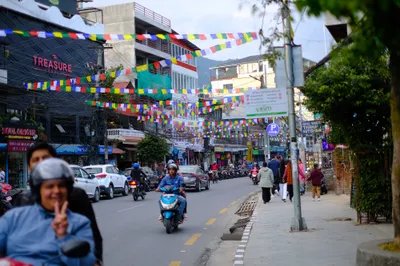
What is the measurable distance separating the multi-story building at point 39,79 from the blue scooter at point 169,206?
51.2ft

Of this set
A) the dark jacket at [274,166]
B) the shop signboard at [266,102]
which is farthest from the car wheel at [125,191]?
the shop signboard at [266,102]

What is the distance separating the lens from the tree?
3981 centimetres

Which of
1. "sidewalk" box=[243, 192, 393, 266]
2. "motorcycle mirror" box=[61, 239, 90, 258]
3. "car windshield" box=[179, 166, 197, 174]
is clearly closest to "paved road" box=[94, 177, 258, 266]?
"sidewalk" box=[243, 192, 393, 266]

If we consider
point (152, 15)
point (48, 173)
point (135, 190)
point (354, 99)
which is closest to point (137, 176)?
point (135, 190)

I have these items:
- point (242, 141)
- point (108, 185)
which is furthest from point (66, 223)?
point (242, 141)

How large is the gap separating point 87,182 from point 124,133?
717 inches

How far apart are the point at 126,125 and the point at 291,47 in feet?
108

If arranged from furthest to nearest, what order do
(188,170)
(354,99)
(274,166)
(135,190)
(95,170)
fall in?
(188,170) < (95,170) < (135,190) < (274,166) < (354,99)

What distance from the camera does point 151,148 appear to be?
39.8 meters

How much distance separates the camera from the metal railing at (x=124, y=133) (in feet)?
131

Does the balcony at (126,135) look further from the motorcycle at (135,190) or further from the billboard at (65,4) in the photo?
the motorcycle at (135,190)

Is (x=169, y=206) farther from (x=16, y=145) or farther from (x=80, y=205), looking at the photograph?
(x=16, y=145)

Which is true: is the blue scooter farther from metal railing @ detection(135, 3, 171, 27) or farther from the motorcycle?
metal railing @ detection(135, 3, 171, 27)

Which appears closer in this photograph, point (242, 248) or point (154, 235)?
point (242, 248)
